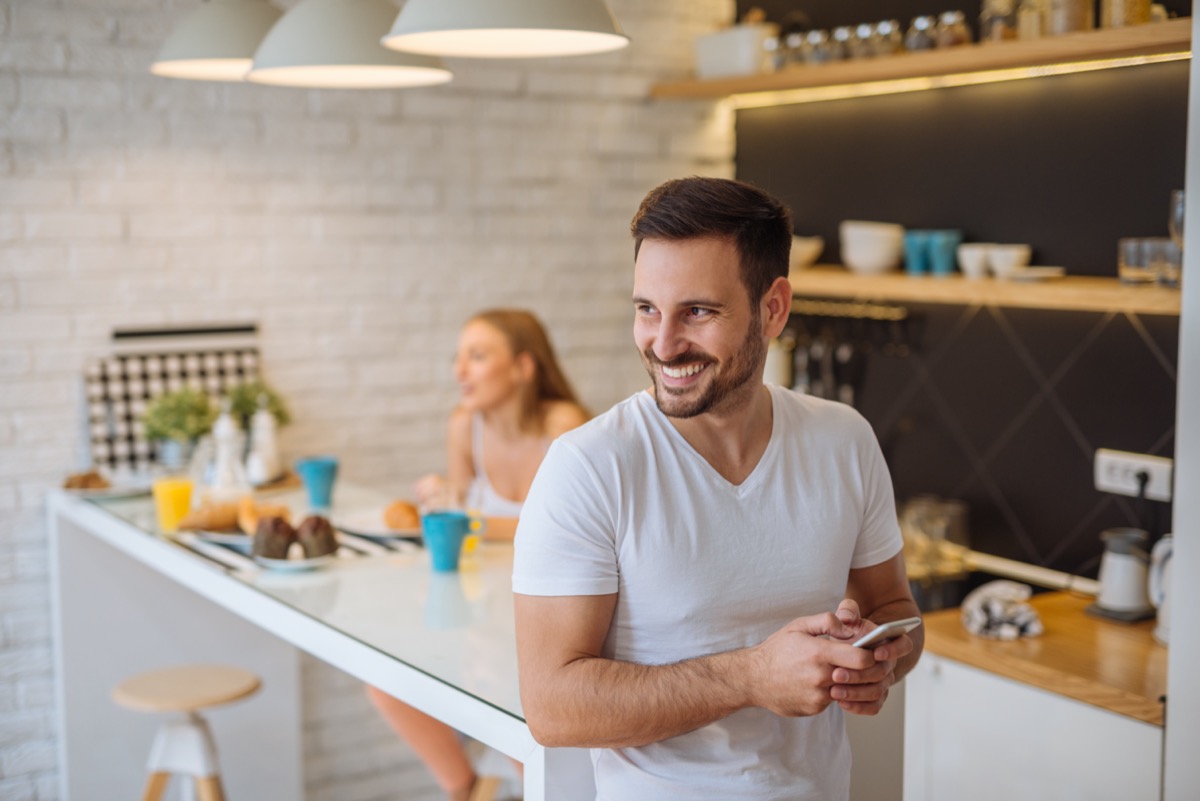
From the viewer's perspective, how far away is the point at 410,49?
7.64 feet

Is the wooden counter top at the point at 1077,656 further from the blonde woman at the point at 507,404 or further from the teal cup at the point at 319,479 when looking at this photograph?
the teal cup at the point at 319,479

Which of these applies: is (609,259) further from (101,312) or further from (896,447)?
(101,312)

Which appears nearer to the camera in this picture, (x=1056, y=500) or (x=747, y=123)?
(x=1056, y=500)

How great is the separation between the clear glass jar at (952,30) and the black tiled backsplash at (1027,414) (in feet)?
2.34

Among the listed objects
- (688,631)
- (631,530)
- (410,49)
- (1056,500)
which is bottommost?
(1056,500)

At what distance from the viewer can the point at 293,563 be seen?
2570 millimetres

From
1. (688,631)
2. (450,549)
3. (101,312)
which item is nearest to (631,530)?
(688,631)

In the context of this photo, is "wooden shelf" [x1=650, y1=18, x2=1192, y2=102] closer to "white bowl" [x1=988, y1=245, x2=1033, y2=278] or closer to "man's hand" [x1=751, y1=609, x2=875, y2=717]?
"white bowl" [x1=988, y1=245, x2=1033, y2=278]

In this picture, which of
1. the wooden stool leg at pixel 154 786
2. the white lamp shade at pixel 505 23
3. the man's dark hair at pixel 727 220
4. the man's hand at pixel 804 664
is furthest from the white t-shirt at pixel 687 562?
the wooden stool leg at pixel 154 786

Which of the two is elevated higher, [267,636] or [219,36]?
[219,36]

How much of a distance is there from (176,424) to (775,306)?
7.31ft

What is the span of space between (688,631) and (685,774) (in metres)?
0.17

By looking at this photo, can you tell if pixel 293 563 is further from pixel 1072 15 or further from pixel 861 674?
pixel 1072 15

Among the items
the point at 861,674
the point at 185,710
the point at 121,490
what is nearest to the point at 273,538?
the point at 185,710
